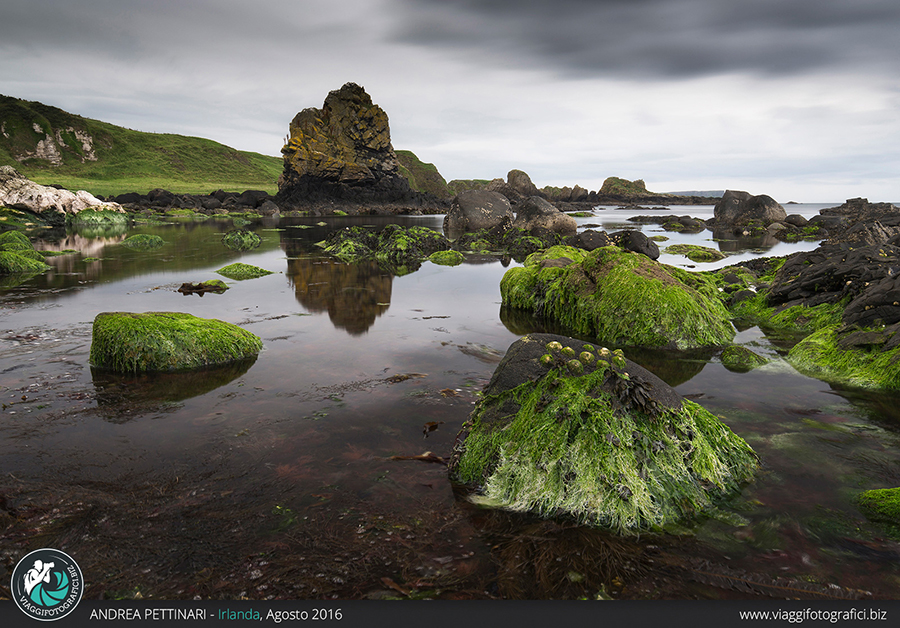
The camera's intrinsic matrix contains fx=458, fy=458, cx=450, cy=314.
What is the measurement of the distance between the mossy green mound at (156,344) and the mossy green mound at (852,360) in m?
9.01

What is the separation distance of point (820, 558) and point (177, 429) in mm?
6018

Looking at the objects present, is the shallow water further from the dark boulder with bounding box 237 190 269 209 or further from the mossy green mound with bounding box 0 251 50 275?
the dark boulder with bounding box 237 190 269 209

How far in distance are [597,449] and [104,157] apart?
140859 millimetres

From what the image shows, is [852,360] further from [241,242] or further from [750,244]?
[750,244]

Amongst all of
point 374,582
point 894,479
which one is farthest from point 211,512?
point 894,479

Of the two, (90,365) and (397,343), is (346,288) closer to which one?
(397,343)

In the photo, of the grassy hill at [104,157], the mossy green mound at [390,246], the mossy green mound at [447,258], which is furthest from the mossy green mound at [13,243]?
the grassy hill at [104,157]

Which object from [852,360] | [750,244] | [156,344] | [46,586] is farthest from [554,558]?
[750,244]

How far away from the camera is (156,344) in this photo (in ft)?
22.9

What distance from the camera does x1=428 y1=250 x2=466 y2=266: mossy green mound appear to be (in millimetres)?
20744

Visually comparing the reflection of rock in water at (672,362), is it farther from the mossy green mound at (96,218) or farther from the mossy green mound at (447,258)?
the mossy green mound at (96,218)

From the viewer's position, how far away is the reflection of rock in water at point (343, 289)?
35.3 ft

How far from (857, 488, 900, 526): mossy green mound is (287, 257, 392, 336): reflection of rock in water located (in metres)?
7.89

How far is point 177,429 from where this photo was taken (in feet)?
16.9
